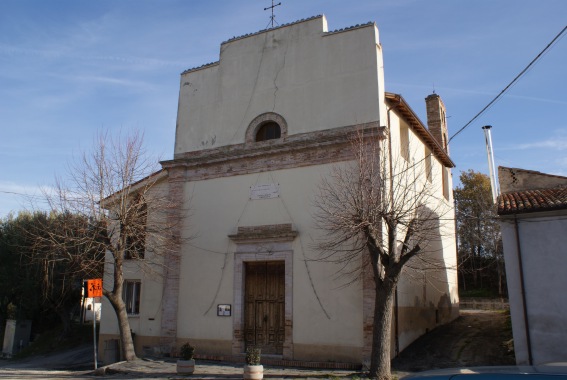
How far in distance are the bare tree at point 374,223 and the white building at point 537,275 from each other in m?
2.04

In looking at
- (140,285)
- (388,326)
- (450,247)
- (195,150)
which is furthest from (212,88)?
(450,247)

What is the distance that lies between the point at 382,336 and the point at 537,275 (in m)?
4.11

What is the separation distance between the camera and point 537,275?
11.5 meters

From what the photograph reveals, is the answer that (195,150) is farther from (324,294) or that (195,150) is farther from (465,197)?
(465,197)

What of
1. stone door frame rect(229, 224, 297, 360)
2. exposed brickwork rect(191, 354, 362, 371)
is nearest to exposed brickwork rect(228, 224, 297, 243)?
stone door frame rect(229, 224, 297, 360)

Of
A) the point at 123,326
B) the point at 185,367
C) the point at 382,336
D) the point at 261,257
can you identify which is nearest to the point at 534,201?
the point at 382,336

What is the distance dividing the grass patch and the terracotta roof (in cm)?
1858

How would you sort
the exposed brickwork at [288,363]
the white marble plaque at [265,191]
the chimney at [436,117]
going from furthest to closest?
1. the chimney at [436,117]
2. the white marble plaque at [265,191]
3. the exposed brickwork at [288,363]

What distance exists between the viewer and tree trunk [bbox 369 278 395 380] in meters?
10.5

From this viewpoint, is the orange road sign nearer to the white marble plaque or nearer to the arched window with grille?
the white marble plaque

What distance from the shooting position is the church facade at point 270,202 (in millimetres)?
13562

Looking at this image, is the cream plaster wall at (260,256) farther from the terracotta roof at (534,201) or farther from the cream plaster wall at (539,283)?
the terracotta roof at (534,201)

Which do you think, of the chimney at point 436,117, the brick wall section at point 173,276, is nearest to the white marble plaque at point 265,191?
the brick wall section at point 173,276

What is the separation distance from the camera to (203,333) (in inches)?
587
